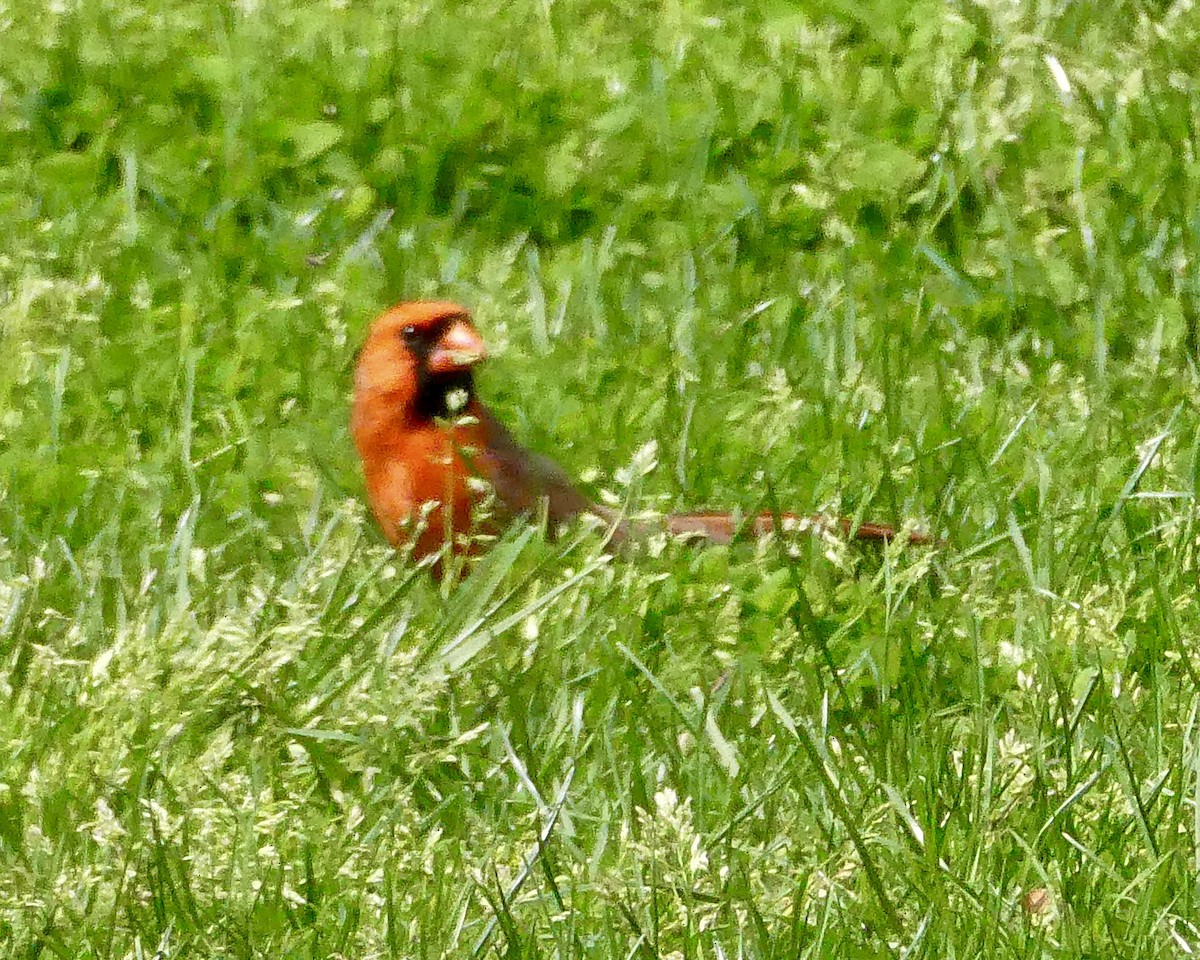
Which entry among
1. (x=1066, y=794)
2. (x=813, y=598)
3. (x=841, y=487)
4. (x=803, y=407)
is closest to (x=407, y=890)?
(x=1066, y=794)

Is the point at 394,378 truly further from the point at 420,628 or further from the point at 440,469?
the point at 420,628

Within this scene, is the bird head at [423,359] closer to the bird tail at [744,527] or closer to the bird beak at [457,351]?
the bird beak at [457,351]

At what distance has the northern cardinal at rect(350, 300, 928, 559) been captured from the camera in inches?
152

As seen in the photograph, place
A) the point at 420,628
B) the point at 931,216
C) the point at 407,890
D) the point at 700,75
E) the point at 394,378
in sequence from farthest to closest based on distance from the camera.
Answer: the point at 700,75, the point at 931,216, the point at 394,378, the point at 420,628, the point at 407,890

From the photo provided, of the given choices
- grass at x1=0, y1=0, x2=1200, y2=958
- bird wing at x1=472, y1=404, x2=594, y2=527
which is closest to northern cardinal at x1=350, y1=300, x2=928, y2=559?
bird wing at x1=472, y1=404, x2=594, y2=527

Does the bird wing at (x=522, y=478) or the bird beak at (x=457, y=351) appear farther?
the bird beak at (x=457, y=351)

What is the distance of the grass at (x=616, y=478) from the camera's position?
259 cm

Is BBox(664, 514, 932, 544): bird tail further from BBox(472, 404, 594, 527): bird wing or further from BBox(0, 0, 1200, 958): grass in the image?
BBox(472, 404, 594, 527): bird wing

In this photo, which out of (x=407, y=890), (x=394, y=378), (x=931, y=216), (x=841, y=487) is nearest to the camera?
(x=407, y=890)

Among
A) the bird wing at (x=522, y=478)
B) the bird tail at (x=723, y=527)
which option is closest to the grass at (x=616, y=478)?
the bird tail at (x=723, y=527)

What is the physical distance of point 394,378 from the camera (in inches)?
161

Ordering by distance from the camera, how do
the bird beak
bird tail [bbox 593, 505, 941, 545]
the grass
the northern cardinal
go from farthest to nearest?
1. the bird beak
2. the northern cardinal
3. bird tail [bbox 593, 505, 941, 545]
4. the grass

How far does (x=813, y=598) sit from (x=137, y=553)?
40.0 inches

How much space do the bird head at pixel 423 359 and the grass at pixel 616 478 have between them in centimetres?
18
